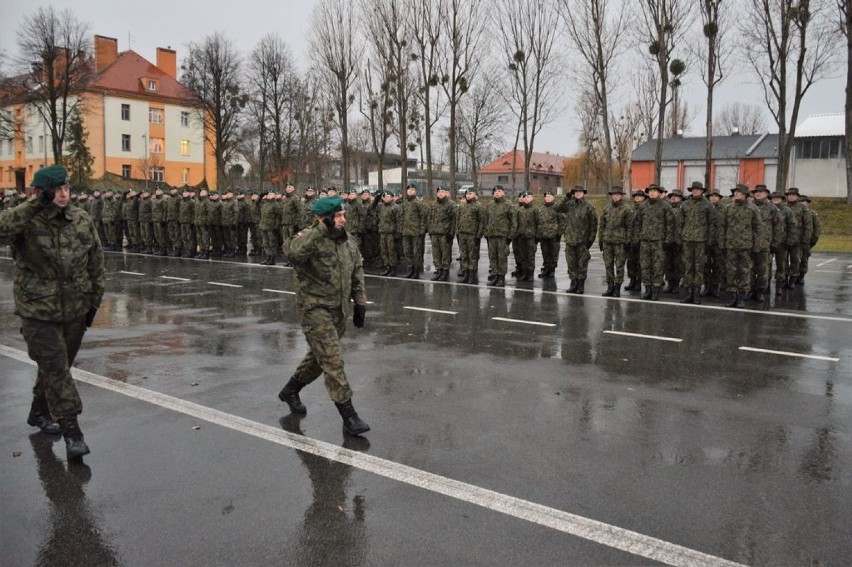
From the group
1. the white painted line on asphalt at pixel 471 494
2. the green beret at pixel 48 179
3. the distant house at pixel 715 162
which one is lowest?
the white painted line on asphalt at pixel 471 494

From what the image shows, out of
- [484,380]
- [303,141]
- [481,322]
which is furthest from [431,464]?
[303,141]

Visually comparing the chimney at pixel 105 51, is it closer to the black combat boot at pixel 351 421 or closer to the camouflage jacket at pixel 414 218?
the camouflage jacket at pixel 414 218

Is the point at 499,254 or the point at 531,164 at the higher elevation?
the point at 531,164

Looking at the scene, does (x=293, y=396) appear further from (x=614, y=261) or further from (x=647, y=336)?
(x=614, y=261)

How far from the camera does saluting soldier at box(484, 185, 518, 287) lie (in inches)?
615

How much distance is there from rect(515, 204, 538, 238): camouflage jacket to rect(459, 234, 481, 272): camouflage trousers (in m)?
0.93

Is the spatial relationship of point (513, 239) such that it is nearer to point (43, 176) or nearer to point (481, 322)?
point (481, 322)

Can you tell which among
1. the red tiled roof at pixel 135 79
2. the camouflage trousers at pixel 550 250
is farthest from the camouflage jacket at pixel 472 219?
the red tiled roof at pixel 135 79

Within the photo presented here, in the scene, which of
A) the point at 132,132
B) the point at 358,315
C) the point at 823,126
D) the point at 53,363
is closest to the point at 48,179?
the point at 53,363

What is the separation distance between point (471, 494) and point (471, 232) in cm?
1168

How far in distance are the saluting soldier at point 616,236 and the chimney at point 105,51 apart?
212 ft

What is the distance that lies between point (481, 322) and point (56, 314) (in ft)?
22.0

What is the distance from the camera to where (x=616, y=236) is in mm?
13844

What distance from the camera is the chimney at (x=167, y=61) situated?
243ft
